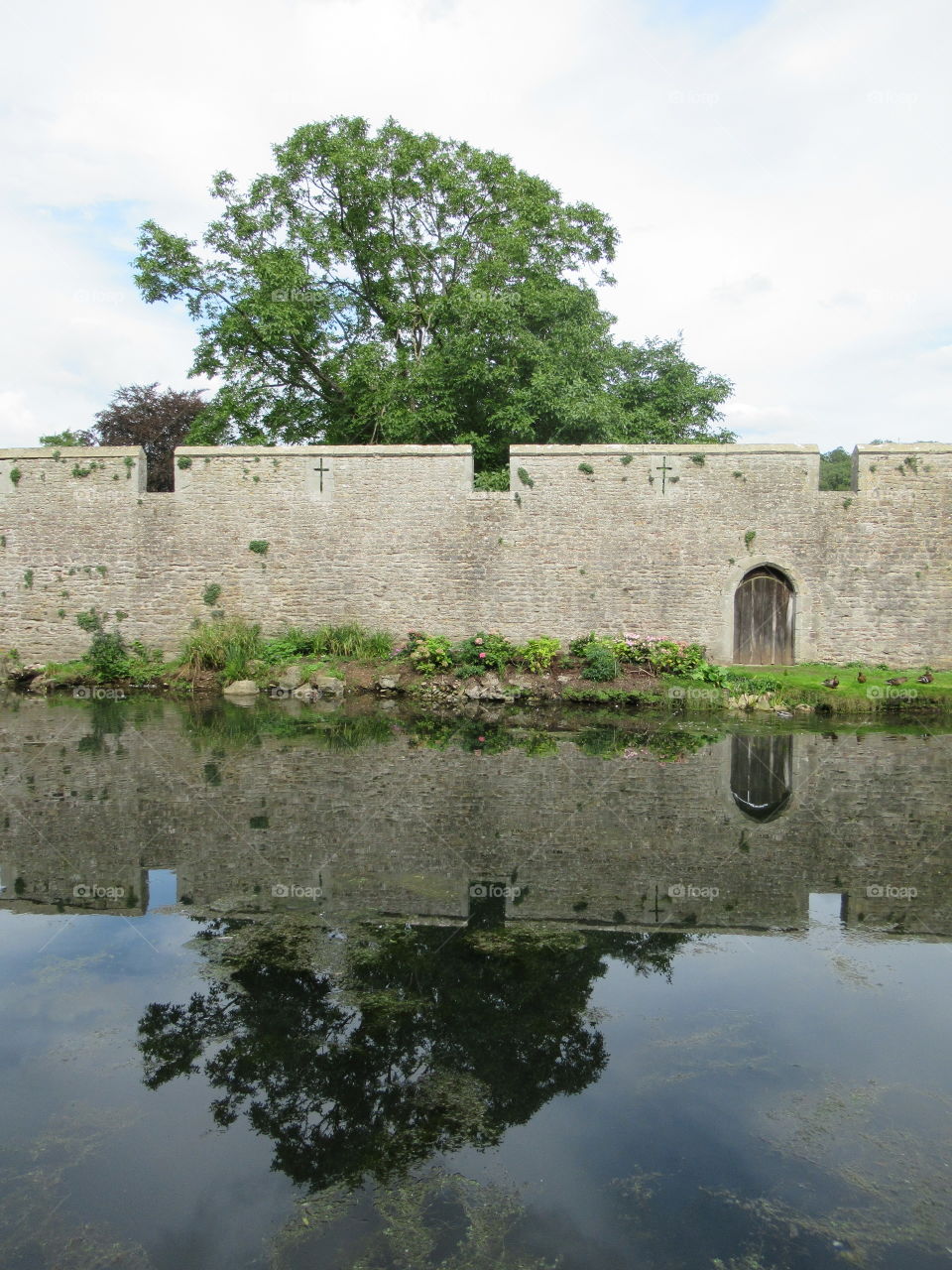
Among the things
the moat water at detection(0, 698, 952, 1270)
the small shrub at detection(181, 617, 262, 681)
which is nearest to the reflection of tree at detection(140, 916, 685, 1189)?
the moat water at detection(0, 698, 952, 1270)

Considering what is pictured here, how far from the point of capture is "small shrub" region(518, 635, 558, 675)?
14.7m

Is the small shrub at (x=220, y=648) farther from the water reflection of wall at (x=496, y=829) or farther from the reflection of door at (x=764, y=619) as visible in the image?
the reflection of door at (x=764, y=619)

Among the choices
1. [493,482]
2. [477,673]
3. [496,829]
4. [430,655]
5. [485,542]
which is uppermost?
[493,482]

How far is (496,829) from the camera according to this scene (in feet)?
22.8

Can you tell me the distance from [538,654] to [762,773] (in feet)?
20.4

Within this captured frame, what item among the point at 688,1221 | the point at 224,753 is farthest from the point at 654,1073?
the point at 224,753

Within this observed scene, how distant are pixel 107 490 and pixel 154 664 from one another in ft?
11.2

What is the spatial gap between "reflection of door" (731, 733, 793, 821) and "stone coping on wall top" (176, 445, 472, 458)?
7.66 m

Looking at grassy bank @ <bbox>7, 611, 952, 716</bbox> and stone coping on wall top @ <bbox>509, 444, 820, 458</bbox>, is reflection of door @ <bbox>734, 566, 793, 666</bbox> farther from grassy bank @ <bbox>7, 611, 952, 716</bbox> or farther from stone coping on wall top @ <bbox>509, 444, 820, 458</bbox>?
stone coping on wall top @ <bbox>509, 444, 820, 458</bbox>

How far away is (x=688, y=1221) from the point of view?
2.92 m

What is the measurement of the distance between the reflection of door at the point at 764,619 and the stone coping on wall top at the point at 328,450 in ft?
18.6

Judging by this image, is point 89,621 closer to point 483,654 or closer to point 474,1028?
point 483,654

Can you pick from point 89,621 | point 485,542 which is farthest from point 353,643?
point 89,621

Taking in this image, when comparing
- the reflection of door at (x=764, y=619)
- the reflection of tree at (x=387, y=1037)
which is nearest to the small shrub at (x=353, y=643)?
the reflection of door at (x=764, y=619)
